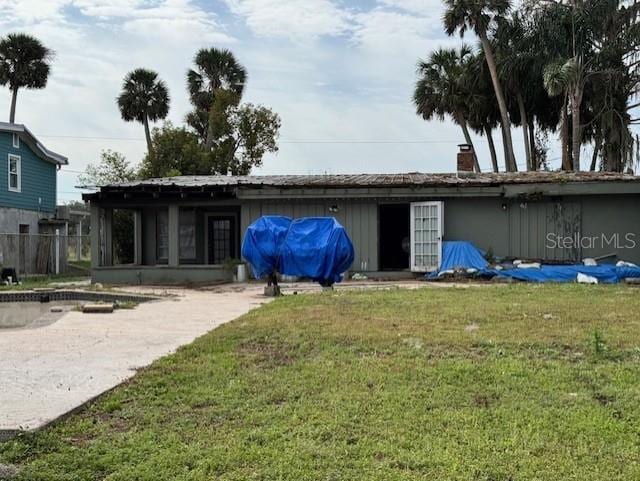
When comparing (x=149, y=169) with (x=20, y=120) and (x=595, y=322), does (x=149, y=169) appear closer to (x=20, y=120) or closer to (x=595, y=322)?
(x=20, y=120)

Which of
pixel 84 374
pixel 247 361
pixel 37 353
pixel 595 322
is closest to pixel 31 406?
pixel 84 374

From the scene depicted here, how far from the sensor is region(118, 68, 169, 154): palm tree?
33.7 meters

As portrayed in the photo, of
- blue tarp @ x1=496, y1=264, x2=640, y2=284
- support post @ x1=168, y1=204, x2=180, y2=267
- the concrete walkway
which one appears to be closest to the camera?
the concrete walkway

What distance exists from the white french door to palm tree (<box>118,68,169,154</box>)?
20731 millimetres

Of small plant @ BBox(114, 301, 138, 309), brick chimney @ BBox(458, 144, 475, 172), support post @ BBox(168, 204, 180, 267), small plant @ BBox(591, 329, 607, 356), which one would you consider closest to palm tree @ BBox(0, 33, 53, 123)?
support post @ BBox(168, 204, 180, 267)

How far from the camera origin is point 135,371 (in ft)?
19.3

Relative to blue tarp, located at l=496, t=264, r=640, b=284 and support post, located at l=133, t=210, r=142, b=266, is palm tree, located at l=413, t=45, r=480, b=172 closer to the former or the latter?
blue tarp, located at l=496, t=264, r=640, b=284

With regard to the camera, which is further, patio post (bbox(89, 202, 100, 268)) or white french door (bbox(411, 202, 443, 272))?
patio post (bbox(89, 202, 100, 268))

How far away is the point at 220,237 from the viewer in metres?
20.6

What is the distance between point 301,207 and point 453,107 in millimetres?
14939

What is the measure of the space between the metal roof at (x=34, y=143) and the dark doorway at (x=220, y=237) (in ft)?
25.3

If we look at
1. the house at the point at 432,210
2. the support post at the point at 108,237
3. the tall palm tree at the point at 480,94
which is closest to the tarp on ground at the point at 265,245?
the house at the point at 432,210

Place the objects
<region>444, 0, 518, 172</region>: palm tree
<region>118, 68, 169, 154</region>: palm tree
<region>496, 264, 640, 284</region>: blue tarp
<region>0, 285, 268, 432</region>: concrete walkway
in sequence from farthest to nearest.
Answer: <region>118, 68, 169, 154</region>: palm tree < <region>444, 0, 518, 172</region>: palm tree < <region>496, 264, 640, 284</region>: blue tarp < <region>0, 285, 268, 432</region>: concrete walkway

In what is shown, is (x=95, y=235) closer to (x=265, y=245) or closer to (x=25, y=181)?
(x=25, y=181)
